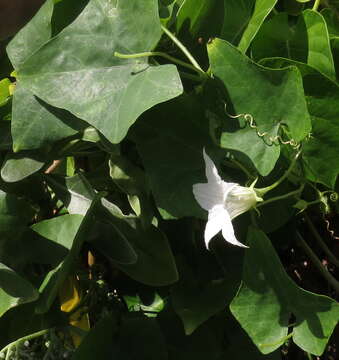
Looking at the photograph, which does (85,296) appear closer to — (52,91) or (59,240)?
(59,240)

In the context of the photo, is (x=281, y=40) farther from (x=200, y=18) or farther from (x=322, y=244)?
(x=322, y=244)

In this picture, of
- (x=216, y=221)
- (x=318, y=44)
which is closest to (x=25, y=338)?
(x=216, y=221)

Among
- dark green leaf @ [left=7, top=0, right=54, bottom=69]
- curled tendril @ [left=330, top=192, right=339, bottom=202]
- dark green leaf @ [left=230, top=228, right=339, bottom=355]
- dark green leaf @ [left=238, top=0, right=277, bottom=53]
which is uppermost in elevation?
dark green leaf @ [left=7, top=0, right=54, bottom=69]

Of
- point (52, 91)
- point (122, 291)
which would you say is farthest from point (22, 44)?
point (122, 291)

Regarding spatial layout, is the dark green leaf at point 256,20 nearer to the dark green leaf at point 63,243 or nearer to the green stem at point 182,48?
the green stem at point 182,48

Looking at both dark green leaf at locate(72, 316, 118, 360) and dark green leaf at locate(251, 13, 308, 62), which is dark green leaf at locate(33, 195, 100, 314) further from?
dark green leaf at locate(251, 13, 308, 62)

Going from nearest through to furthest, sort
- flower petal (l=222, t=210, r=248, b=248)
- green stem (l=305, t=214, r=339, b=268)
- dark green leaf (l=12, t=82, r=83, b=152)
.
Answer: flower petal (l=222, t=210, r=248, b=248)
dark green leaf (l=12, t=82, r=83, b=152)
green stem (l=305, t=214, r=339, b=268)

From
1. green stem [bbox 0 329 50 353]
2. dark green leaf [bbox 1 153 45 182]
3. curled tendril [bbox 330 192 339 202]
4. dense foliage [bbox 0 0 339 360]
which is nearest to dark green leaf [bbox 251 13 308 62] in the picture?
dense foliage [bbox 0 0 339 360]

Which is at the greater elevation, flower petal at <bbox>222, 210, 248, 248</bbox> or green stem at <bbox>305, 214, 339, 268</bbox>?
flower petal at <bbox>222, 210, 248, 248</bbox>
